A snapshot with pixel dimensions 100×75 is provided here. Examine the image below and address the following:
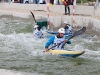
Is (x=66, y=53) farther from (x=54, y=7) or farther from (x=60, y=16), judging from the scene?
(x=54, y=7)

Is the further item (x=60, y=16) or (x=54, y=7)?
(x=54, y=7)

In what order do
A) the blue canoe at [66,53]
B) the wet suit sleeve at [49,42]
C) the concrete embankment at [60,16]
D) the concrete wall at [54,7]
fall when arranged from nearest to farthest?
the blue canoe at [66,53] < the wet suit sleeve at [49,42] < the concrete embankment at [60,16] < the concrete wall at [54,7]

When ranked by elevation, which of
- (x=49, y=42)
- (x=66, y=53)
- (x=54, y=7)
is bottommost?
(x=66, y=53)

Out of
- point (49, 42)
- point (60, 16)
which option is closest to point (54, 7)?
point (60, 16)

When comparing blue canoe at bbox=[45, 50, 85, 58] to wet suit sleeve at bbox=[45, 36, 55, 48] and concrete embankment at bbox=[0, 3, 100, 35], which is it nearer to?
wet suit sleeve at bbox=[45, 36, 55, 48]

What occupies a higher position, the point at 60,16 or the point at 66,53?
the point at 60,16

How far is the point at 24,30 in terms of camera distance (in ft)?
65.9

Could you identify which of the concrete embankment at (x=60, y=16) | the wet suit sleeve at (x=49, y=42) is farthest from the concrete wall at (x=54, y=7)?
the wet suit sleeve at (x=49, y=42)

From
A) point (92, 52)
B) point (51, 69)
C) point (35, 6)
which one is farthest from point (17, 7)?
point (51, 69)

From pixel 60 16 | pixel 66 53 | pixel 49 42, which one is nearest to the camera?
pixel 66 53

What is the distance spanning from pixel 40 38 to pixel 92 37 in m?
2.57

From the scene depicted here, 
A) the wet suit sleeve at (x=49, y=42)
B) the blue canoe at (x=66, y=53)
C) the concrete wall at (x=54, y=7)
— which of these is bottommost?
the blue canoe at (x=66, y=53)

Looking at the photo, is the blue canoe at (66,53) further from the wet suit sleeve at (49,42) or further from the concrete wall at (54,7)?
the concrete wall at (54,7)

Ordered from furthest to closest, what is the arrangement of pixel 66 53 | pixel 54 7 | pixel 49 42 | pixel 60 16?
pixel 54 7 < pixel 60 16 < pixel 49 42 < pixel 66 53
